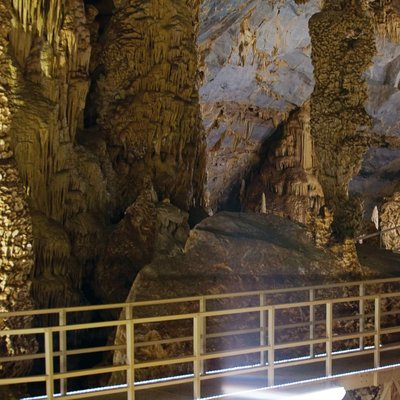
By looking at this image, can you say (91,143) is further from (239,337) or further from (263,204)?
(263,204)

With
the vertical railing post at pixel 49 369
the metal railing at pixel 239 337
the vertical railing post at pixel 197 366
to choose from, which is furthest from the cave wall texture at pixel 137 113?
the vertical railing post at pixel 197 366

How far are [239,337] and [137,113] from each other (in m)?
5.75

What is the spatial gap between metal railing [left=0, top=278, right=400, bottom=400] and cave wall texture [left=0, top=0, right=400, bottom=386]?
3.56 ft

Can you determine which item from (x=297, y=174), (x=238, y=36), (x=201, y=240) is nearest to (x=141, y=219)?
(x=201, y=240)

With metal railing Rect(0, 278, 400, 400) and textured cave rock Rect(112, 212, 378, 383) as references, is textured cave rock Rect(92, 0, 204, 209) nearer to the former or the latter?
textured cave rock Rect(112, 212, 378, 383)

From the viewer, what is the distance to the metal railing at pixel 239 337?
5.77 meters

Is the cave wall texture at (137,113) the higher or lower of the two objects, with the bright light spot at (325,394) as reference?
higher

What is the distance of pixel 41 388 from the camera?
29.0ft

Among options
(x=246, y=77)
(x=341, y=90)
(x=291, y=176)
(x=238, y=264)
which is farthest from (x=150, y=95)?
(x=291, y=176)

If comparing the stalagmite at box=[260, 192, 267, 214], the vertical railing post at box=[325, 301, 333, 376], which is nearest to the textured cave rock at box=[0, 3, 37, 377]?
the vertical railing post at box=[325, 301, 333, 376]

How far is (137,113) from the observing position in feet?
40.8

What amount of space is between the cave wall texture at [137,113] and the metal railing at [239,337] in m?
1.08

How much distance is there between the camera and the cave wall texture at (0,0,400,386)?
350 inches

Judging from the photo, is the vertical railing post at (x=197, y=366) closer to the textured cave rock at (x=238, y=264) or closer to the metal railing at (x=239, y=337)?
the metal railing at (x=239, y=337)
